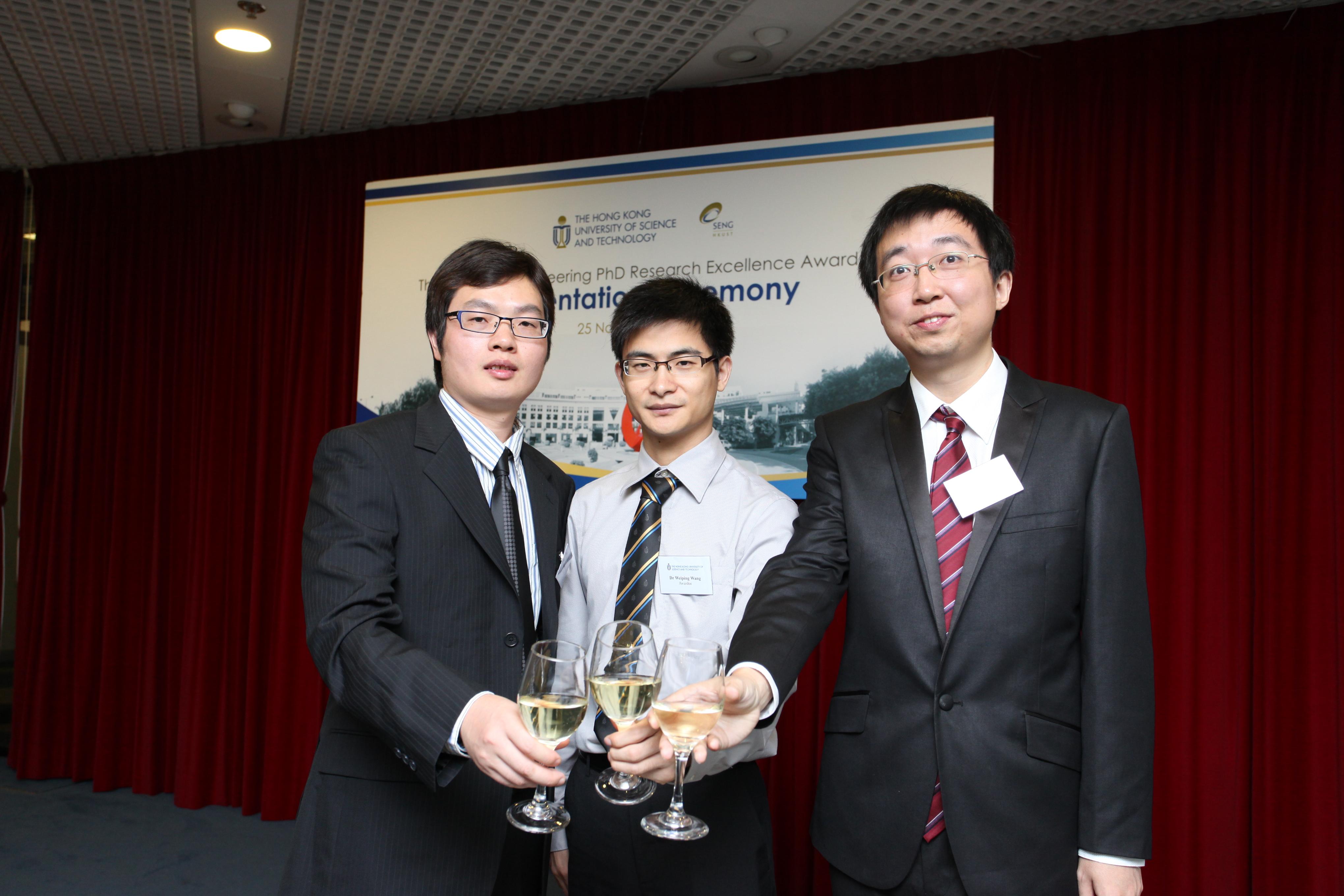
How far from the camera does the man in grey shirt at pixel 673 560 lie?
1.77 m

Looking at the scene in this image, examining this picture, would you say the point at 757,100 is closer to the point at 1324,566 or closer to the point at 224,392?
the point at 1324,566

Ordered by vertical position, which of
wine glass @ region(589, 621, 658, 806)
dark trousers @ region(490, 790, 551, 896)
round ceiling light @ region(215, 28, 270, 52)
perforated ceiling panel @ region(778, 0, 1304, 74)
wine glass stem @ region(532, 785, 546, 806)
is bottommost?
dark trousers @ region(490, 790, 551, 896)

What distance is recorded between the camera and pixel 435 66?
12.3 ft

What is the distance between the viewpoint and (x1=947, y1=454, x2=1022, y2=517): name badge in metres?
1.54

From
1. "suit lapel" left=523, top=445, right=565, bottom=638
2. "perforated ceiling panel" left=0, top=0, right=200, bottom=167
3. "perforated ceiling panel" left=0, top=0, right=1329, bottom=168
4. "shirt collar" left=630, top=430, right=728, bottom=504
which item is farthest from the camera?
"perforated ceiling panel" left=0, top=0, right=200, bottom=167

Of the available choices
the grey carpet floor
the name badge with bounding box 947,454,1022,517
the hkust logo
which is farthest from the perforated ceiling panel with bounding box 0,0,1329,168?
the grey carpet floor

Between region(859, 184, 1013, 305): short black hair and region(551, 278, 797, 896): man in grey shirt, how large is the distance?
0.50 m

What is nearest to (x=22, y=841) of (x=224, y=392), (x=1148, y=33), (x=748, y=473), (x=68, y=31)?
(x=224, y=392)

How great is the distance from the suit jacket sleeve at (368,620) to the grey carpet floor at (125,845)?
2.57 meters

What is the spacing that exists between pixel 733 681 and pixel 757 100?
3016mm

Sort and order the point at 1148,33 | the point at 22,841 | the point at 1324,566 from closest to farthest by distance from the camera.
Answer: the point at 1324,566 → the point at 1148,33 → the point at 22,841

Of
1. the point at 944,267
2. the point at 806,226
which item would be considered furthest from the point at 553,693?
the point at 806,226

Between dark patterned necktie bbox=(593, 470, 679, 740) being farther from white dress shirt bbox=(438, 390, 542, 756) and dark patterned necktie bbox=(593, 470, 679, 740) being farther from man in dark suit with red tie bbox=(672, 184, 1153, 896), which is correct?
man in dark suit with red tie bbox=(672, 184, 1153, 896)

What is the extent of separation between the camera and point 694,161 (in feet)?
12.0
